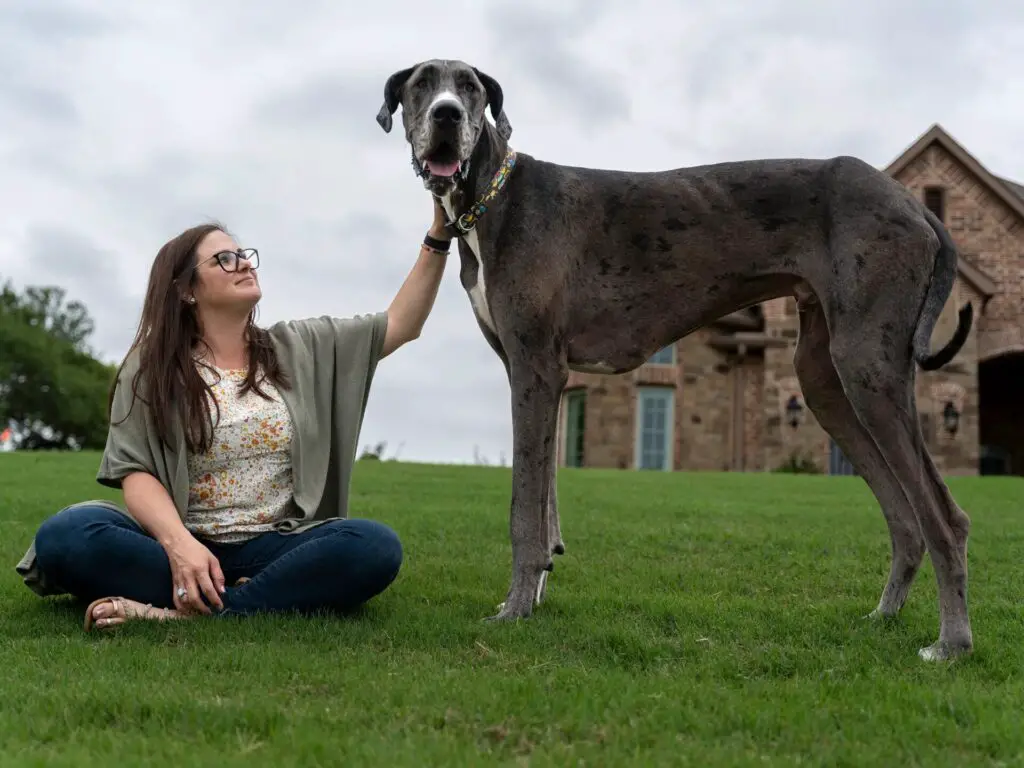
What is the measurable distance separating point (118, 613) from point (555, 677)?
1922 millimetres

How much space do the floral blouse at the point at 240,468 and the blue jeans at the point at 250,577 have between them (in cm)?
20

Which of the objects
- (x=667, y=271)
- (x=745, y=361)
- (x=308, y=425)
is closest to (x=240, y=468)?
(x=308, y=425)

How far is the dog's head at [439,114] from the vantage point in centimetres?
423

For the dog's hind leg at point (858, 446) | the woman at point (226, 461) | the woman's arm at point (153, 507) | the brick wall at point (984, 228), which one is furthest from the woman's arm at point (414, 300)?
the brick wall at point (984, 228)

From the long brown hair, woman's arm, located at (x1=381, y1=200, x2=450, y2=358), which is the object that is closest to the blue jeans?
the long brown hair

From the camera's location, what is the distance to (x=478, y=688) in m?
3.22

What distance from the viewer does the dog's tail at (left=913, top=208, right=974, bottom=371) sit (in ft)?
13.4

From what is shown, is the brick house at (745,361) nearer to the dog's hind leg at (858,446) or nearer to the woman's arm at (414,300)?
the dog's hind leg at (858,446)

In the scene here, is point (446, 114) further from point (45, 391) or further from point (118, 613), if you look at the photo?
point (45, 391)

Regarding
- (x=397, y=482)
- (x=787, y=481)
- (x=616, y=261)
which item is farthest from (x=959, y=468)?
(x=616, y=261)

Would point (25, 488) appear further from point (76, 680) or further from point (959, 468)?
point (959, 468)

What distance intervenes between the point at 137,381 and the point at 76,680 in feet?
5.06

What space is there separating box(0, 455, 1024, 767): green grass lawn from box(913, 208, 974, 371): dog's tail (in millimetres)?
1143

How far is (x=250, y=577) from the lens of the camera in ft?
15.2
